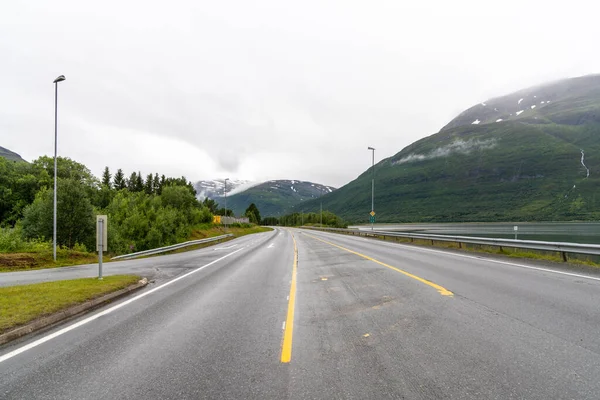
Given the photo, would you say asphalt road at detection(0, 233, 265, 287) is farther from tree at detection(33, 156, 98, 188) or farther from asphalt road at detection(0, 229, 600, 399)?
tree at detection(33, 156, 98, 188)

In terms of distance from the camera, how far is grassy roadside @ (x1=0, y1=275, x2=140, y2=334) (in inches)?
234

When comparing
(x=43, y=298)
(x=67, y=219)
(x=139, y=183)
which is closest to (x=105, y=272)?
(x=43, y=298)

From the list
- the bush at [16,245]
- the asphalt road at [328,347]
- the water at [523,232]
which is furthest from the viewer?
the water at [523,232]

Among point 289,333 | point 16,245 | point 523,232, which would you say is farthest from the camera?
point 523,232

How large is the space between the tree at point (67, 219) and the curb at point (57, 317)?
71.4ft

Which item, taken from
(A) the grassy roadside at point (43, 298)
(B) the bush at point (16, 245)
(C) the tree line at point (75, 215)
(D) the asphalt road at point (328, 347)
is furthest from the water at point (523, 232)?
(B) the bush at point (16, 245)

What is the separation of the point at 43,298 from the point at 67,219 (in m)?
22.5

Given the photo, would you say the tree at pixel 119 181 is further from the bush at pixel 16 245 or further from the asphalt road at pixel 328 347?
the asphalt road at pixel 328 347

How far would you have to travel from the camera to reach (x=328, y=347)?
4.45 metres

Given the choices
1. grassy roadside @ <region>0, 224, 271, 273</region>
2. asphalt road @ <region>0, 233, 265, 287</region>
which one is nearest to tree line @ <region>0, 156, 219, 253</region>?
grassy roadside @ <region>0, 224, 271, 273</region>

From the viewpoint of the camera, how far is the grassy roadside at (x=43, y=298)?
234 inches

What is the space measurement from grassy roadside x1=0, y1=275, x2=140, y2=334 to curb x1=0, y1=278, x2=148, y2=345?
14cm

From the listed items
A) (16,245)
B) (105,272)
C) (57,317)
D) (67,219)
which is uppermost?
(67,219)

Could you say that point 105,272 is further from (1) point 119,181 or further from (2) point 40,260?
(1) point 119,181
